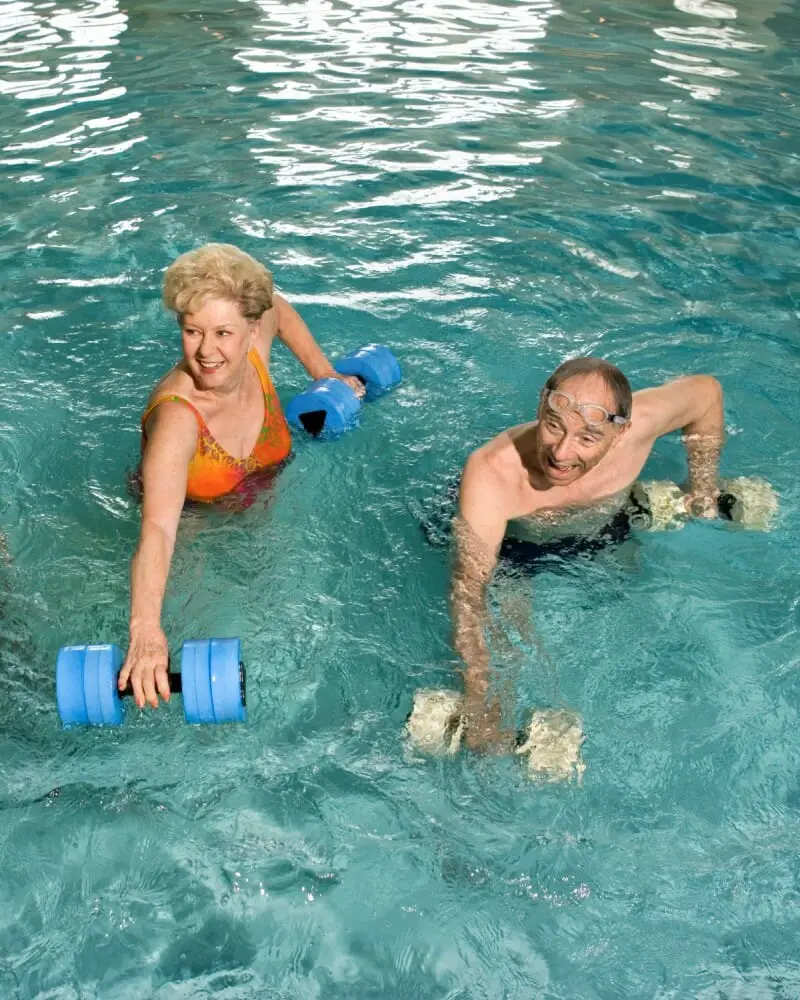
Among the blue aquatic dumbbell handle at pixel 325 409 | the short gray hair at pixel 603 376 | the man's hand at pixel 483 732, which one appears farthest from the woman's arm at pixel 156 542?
the short gray hair at pixel 603 376

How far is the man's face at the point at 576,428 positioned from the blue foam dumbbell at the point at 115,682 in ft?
5.21

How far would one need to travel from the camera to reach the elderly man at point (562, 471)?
14.5ft

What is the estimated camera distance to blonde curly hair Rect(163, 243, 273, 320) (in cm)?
442

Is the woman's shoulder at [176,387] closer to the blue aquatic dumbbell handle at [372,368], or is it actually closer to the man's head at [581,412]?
the man's head at [581,412]

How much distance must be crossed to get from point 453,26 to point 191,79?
405cm

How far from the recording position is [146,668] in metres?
3.74

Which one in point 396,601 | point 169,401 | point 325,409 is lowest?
point 396,601

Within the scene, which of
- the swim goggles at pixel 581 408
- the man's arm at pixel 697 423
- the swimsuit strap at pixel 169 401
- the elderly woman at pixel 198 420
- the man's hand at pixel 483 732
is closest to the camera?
the elderly woman at pixel 198 420

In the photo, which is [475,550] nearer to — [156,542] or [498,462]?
[498,462]

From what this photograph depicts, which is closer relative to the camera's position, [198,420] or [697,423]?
[198,420]

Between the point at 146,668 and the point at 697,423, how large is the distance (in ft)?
10.4

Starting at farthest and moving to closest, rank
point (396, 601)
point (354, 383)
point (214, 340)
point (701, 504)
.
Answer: point (354, 383) → point (701, 504) → point (396, 601) → point (214, 340)

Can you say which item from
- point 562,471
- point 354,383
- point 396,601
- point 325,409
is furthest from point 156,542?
point 354,383

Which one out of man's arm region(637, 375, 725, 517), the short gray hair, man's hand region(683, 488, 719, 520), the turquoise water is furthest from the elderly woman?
man's hand region(683, 488, 719, 520)
